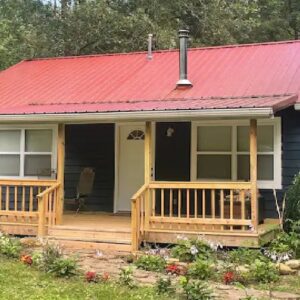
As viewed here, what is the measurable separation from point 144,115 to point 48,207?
7.72ft

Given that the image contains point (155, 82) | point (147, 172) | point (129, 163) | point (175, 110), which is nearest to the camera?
point (175, 110)

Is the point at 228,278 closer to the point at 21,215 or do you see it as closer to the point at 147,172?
the point at 147,172

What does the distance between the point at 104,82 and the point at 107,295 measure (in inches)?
292

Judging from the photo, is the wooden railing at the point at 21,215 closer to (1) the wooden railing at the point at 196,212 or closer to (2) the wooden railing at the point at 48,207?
(2) the wooden railing at the point at 48,207

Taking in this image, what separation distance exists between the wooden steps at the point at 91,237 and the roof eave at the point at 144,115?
185 centimetres

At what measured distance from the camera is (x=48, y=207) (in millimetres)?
9453

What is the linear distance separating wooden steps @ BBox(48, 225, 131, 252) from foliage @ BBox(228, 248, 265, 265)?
1.73 m

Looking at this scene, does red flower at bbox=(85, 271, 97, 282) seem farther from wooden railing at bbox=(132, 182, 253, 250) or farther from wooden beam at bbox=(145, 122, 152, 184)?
wooden beam at bbox=(145, 122, 152, 184)

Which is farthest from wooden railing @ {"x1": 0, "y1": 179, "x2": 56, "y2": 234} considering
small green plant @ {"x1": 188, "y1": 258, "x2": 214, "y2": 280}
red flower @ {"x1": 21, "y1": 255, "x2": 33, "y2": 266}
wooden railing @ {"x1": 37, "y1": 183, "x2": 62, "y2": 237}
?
small green plant @ {"x1": 188, "y1": 258, "x2": 214, "y2": 280}

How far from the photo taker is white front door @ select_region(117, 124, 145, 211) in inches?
451

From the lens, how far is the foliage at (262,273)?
6.75 metres

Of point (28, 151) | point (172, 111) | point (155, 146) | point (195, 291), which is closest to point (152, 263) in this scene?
point (195, 291)

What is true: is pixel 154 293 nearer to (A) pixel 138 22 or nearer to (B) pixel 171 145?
(B) pixel 171 145

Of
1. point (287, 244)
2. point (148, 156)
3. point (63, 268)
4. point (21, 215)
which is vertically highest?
point (148, 156)
